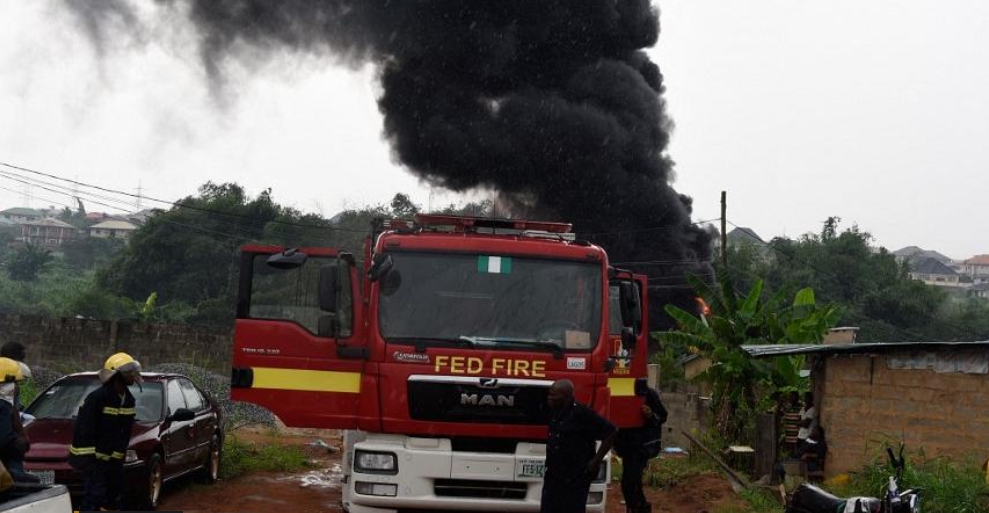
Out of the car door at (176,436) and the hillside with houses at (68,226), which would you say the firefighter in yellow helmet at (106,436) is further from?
the hillside with houses at (68,226)

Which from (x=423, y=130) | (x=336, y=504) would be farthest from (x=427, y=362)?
(x=423, y=130)

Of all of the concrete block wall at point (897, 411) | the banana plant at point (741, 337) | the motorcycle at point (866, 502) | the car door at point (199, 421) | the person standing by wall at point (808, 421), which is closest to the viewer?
the motorcycle at point (866, 502)

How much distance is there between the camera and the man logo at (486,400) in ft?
27.3

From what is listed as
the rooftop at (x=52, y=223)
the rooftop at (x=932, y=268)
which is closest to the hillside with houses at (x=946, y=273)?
the rooftop at (x=932, y=268)

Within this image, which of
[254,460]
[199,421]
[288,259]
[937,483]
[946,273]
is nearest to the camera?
[288,259]

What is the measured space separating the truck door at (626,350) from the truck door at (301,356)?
2.08 metres

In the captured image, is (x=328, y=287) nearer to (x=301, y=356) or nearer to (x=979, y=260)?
(x=301, y=356)

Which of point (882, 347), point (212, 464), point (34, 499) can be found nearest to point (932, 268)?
point (882, 347)

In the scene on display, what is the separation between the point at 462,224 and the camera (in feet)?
31.8

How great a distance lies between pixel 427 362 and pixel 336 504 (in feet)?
12.1

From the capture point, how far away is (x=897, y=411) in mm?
11477

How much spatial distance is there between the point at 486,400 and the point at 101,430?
2.81m

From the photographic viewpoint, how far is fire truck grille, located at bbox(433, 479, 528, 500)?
27.1ft

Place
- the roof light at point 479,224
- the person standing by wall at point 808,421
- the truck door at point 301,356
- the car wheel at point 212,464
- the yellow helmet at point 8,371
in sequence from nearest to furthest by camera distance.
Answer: the yellow helmet at point 8,371 → the truck door at point 301,356 → the roof light at point 479,224 → the car wheel at point 212,464 → the person standing by wall at point 808,421
